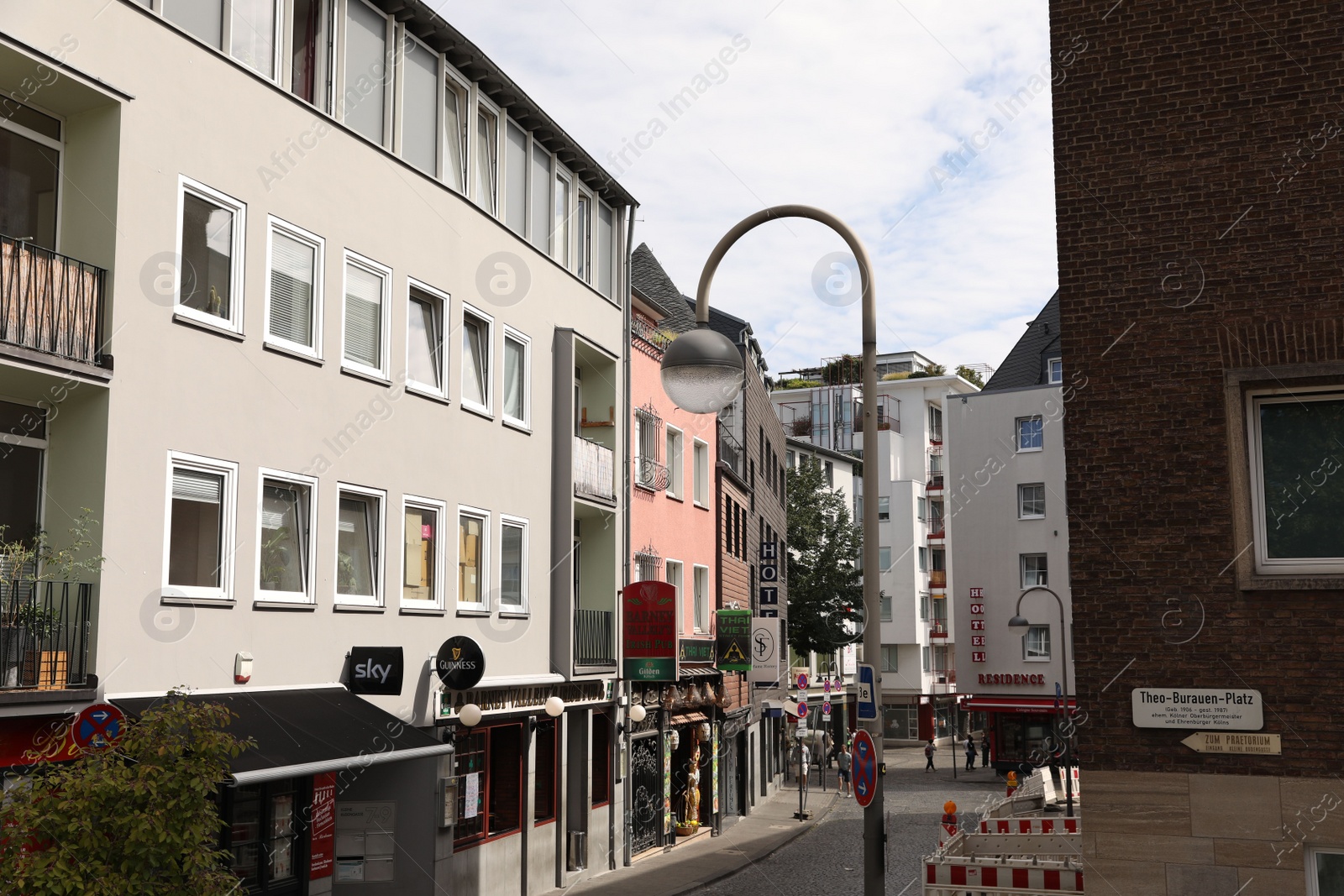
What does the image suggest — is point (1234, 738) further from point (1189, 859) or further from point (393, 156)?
point (393, 156)

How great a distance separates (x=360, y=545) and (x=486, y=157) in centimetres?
788

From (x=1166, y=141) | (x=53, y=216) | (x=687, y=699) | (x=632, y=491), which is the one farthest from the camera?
(x=687, y=699)

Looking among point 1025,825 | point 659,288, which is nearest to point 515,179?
point 1025,825

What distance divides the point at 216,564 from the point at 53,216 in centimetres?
416

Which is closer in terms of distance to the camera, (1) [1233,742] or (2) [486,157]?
(1) [1233,742]


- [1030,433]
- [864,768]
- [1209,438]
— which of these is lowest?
[864,768]

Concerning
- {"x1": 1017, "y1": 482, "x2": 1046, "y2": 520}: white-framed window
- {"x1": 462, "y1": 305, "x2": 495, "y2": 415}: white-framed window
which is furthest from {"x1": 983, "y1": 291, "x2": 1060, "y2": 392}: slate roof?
{"x1": 462, "y1": 305, "x2": 495, "y2": 415}: white-framed window

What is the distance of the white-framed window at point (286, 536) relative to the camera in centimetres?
1580

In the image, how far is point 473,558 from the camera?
21.2 m

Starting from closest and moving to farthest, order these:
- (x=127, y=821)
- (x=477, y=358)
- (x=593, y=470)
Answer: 1. (x=127, y=821)
2. (x=477, y=358)
3. (x=593, y=470)

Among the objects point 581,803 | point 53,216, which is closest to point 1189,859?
point 53,216

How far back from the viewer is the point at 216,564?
14.9 m

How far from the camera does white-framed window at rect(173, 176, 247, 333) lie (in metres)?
14.6

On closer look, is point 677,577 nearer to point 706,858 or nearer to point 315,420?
point 706,858
